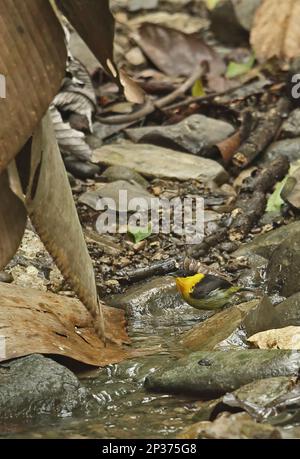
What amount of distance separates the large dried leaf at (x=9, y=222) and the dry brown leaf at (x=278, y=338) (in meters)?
2.20

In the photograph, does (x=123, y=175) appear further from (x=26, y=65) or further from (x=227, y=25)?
(x=26, y=65)

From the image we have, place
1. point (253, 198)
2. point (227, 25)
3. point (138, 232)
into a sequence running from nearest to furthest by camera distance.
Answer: point (138, 232) → point (253, 198) → point (227, 25)

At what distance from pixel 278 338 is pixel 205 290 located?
103cm

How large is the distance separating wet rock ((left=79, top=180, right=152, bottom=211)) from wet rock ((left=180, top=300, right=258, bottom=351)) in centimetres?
202

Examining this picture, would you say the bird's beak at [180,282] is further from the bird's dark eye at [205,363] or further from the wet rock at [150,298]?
the bird's dark eye at [205,363]

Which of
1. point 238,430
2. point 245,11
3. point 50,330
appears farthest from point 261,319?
point 245,11

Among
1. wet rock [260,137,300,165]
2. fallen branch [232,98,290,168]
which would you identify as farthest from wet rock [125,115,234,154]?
wet rock [260,137,300,165]

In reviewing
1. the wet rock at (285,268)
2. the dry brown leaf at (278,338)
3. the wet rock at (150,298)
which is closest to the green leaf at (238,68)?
the wet rock at (285,268)

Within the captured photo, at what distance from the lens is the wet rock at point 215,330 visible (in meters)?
4.40

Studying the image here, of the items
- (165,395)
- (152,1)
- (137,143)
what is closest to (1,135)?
(165,395)

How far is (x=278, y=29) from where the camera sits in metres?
7.66

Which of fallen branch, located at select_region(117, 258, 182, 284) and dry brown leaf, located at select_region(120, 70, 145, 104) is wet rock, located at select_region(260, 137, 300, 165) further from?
dry brown leaf, located at select_region(120, 70, 145, 104)

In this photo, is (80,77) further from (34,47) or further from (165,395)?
(34,47)

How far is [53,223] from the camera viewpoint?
85.7 inches
